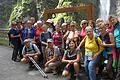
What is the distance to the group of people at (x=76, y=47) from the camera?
8.70 meters

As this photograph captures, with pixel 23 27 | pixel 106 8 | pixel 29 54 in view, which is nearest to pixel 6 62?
pixel 23 27

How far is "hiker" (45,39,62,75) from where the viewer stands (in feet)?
33.4

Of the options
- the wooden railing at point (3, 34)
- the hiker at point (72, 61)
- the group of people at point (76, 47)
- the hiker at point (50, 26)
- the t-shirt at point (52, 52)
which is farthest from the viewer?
the wooden railing at point (3, 34)

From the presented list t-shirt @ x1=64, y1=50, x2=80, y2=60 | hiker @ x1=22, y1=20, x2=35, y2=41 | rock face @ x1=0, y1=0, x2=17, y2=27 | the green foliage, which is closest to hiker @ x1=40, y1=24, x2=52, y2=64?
hiker @ x1=22, y1=20, x2=35, y2=41

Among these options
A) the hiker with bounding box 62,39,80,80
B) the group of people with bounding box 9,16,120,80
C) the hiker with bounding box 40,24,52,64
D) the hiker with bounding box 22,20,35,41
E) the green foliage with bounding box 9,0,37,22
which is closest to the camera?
the group of people with bounding box 9,16,120,80

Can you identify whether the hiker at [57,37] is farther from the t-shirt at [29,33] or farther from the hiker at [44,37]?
the t-shirt at [29,33]

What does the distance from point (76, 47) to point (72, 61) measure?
0.48m

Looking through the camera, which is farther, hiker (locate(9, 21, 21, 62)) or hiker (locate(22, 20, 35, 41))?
hiker (locate(9, 21, 21, 62))

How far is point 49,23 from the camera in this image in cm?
1105

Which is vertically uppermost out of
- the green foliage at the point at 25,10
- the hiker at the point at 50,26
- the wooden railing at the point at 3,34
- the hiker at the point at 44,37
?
the hiker at the point at 50,26

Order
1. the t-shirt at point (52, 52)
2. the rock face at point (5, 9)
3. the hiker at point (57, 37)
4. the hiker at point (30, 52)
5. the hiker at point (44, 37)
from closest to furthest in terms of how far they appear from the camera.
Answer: the t-shirt at point (52, 52) → the hiker at point (57, 37) → the hiker at point (44, 37) → the hiker at point (30, 52) → the rock face at point (5, 9)

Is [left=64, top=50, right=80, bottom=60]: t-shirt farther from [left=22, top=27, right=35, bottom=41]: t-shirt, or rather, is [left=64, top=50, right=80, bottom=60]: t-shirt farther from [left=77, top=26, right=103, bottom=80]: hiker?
[left=22, top=27, right=35, bottom=41]: t-shirt

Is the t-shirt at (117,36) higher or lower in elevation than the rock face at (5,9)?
higher

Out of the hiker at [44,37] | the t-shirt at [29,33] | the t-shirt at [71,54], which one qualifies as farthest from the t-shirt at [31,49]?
the t-shirt at [71,54]
